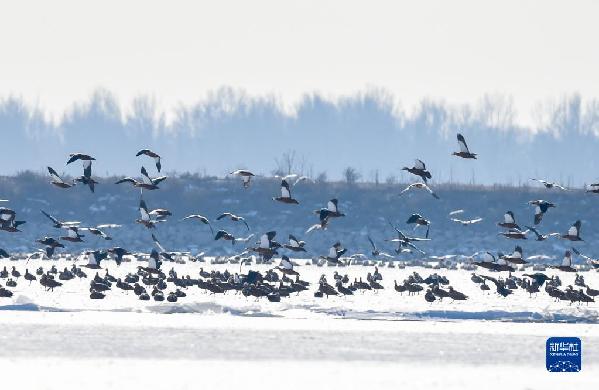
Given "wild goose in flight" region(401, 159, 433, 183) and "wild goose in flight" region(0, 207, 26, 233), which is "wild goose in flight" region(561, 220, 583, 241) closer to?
"wild goose in flight" region(401, 159, 433, 183)

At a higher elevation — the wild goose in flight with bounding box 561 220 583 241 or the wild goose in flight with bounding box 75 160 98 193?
the wild goose in flight with bounding box 75 160 98 193

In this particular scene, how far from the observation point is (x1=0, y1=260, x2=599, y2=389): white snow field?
27.8 metres

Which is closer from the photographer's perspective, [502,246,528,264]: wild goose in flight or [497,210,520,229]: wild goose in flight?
[497,210,520,229]: wild goose in flight

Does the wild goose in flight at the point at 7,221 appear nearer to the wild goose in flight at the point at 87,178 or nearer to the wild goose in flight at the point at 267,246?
the wild goose in flight at the point at 87,178

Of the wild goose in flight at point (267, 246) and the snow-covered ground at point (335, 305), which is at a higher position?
the wild goose in flight at point (267, 246)

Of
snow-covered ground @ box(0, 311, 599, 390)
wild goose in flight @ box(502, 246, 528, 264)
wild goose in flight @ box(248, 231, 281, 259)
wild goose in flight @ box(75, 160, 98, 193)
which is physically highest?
wild goose in flight @ box(75, 160, 98, 193)

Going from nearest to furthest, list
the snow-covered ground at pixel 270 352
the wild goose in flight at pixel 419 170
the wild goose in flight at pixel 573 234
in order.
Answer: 1. the snow-covered ground at pixel 270 352
2. the wild goose in flight at pixel 419 170
3. the wild goose in flight at pixel 573 234

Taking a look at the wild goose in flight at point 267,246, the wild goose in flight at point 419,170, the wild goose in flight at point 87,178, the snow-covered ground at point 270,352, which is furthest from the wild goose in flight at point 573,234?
the wild goose in flight at point 87,178

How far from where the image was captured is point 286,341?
34.3 meters

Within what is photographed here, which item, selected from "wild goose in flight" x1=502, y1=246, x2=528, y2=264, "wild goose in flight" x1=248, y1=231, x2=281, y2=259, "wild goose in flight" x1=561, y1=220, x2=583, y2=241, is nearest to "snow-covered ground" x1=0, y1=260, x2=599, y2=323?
"wild goose in flight" x1=502, y1=246, x2=528, y2=264

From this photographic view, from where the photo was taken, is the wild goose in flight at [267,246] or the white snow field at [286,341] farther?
the wild goose in flight at [267,246]

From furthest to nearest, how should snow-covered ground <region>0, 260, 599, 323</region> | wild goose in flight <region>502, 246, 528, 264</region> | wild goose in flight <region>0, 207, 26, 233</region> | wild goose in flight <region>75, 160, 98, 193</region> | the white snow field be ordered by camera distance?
wild goose in flight <region>502, 246, 528, 264</region>
snow-covered ground <region>0, 260, 599, 323</region>
wild goose in flight <region>0, 207, 26, 233</region>
wild goose in flight <region>75, 160, 98, 193</region>
the white snow field

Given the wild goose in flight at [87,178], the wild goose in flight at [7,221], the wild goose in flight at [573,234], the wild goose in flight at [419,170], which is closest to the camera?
the wild goose in flight at [419,170]

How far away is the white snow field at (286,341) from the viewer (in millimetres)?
27797
